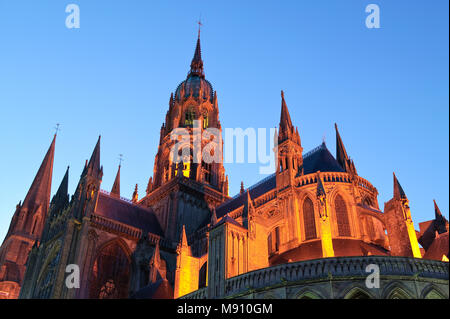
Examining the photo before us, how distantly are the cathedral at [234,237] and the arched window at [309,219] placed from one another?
0.07 m

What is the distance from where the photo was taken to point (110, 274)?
104 ft

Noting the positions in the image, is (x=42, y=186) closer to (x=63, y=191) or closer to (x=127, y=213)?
(x=63, y=191)

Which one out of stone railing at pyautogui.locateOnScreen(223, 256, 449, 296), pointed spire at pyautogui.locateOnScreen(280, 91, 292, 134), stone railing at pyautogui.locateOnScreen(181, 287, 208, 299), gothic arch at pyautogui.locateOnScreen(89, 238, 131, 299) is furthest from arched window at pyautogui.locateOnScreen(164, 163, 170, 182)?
stone railing at pyautogui.locateOnScreen(223, 256, 449, 296)

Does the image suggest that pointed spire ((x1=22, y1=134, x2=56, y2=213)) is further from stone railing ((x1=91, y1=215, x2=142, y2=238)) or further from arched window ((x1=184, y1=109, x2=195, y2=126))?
stone railing ((x1=91, y1=215, x2=142, y2=238))

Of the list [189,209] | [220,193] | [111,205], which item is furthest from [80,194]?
[220,193]

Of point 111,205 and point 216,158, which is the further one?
point 216,158

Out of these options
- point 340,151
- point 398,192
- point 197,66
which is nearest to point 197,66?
point 197,66

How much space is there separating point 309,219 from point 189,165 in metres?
19.4

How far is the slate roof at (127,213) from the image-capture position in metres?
36.4

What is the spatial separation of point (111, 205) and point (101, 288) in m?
8.98
